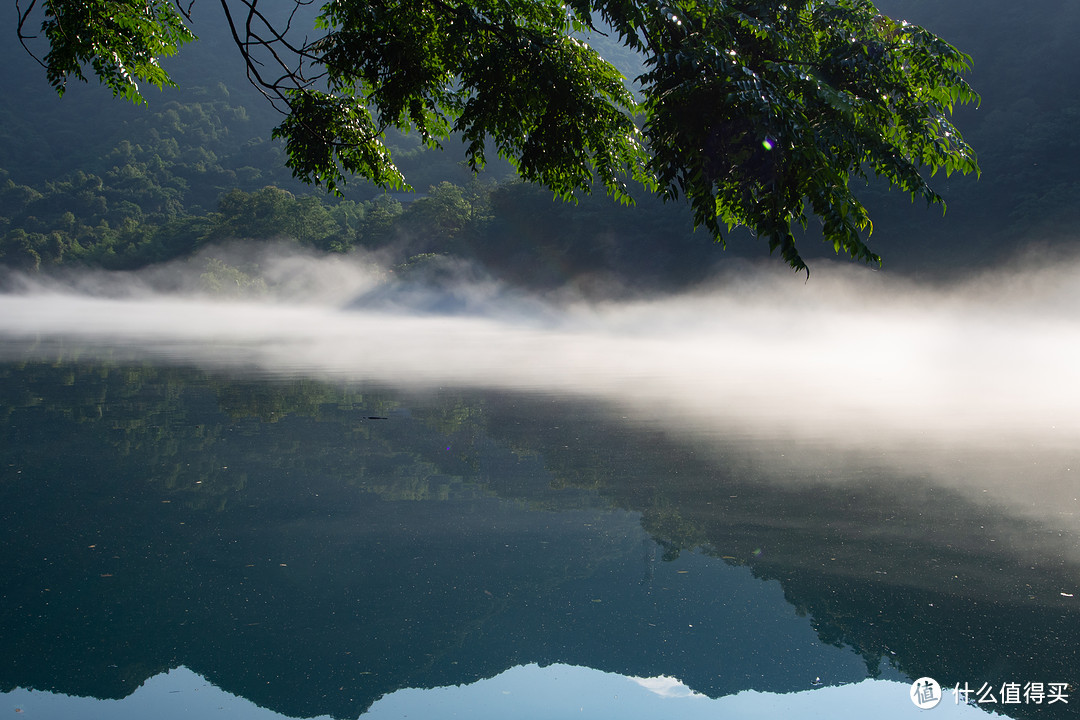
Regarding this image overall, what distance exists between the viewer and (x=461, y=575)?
16.2 ft

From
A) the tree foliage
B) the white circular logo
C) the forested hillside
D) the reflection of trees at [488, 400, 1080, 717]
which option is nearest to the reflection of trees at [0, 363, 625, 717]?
the reflection of trees at [488, 400, 1080, 717]

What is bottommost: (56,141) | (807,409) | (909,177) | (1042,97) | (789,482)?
(789,482)

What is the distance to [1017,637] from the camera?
4.20 m

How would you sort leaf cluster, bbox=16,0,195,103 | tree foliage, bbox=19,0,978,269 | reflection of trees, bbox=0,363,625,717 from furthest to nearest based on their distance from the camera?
leaf cluster, bbox=16,0,195,103, tree foliage, bbox=19,0,978,269, reflection of trees, bbox=0,363,625,717

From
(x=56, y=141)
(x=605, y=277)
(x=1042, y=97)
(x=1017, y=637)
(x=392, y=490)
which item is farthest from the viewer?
(x=56, y=141)

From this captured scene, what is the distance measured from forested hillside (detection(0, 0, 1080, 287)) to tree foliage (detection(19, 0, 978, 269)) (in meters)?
38.7

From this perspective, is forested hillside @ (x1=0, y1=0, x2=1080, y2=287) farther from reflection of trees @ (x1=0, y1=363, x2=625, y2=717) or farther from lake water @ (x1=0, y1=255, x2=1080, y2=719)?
reflection of trees @ (x1=0, y1=363, x2=625, y2=717)

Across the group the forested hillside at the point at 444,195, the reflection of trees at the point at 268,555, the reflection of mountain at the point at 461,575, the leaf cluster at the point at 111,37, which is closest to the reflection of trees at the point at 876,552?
the reflection of mountain at the point at 461,575

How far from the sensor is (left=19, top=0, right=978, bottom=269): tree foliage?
16.9ft

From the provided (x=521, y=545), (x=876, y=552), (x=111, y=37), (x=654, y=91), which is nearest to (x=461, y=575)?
(x=521, y=545)

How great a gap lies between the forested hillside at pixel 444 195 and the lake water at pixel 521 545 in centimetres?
3518

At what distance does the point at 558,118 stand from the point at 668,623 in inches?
159

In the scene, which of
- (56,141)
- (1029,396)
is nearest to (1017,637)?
(1029,396)

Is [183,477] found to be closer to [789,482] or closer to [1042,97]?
[789,482]
